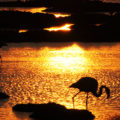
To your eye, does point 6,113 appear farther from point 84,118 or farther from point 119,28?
point 119,28

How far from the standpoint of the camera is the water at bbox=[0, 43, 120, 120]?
16625mm

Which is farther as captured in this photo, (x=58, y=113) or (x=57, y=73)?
(x=57, y=73)

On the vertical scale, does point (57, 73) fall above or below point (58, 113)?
above

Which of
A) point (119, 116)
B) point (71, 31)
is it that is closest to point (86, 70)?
point (119, 116)

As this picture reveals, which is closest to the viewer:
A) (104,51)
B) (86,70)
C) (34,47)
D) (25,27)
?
(86,70)

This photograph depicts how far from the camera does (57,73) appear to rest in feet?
75.6

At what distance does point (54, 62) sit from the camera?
26.7m

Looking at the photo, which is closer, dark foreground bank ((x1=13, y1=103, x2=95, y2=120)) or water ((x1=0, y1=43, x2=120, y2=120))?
dark foreground bank ((x1=13, y1=103, x2=95, y2=120))

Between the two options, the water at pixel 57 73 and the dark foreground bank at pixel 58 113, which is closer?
the dark foreground bank at pixel 58 113

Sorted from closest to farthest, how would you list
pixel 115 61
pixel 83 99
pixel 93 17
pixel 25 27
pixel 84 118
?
pixel 84 118
pixel 83 99
pixel 115 61
pixel 25 27
pixel 93 17

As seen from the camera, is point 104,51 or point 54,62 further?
point 104,51

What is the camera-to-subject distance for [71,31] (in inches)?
1522

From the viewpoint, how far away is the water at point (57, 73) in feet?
54.5

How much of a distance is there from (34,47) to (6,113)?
688 inches
